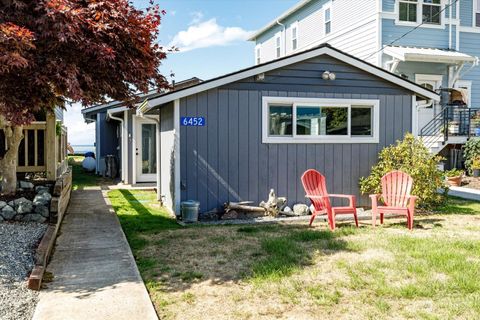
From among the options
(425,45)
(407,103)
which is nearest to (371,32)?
(425,45)

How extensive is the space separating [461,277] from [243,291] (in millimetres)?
2331

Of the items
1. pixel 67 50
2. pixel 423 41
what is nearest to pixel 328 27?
pixel 423 41

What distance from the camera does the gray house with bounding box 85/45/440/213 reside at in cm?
852

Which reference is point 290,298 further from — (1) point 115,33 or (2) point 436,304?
(1) point 115,33

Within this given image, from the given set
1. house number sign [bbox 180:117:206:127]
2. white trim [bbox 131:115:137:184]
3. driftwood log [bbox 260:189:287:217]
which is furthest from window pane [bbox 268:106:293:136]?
white trim [bbox 131:115:137:184]

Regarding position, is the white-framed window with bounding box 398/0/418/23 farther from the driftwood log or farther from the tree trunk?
the tree trunk

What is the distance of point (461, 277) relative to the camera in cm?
464

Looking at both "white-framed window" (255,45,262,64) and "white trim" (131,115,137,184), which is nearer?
"white trim" (131,115,137,184)

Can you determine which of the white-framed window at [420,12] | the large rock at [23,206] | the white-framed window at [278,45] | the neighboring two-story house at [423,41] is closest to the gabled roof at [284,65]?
the large rock at [23,206]

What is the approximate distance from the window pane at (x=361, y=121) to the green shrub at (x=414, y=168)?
60cm

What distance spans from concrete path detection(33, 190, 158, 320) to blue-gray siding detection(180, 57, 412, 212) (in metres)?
2.11

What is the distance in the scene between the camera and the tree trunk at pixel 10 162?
733 centimetres

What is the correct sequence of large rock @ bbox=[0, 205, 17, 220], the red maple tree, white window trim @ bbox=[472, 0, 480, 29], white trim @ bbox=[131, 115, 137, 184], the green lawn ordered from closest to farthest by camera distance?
1. the green lawn
2. the red maple tree
3. large rock @ bbox=[0, 205, 17, 220]
4. white trim @ bbox=[131, 115, 137, 184]
5. white window trim @ bbox=[472, 0, 480, 29]

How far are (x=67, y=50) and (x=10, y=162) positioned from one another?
281cm
